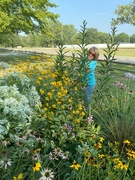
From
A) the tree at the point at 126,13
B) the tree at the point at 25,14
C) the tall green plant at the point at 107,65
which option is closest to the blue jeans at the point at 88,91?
the tall green plant at the point at 107,65

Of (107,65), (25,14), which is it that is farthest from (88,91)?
(25,14)

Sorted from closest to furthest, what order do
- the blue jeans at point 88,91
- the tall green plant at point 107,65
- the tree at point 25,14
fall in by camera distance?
1. the tall green plant at point 107,65
2. the blue jeans at point 88,91
3. the tree at point 25,14

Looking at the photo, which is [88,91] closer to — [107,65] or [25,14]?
[107,65]

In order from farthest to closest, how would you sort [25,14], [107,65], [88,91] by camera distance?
1. [25,14]
2. [88,91]
3. [107,65]

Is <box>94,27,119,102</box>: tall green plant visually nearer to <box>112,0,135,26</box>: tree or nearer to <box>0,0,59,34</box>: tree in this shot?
<box>0,0,59,34</box>: tree

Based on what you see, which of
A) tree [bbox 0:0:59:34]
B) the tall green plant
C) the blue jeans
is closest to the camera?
the tall green plant

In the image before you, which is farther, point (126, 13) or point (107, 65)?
point (126, 13)

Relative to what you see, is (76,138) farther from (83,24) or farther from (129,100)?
(83,24)

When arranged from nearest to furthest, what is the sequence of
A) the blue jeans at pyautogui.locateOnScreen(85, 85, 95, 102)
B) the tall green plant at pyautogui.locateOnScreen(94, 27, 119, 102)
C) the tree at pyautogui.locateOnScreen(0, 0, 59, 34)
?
the tall green plant at pyautogui.locateOnScreen(94, 27, 119, 102)
the blue jeans at pyautogui.locateOnScreen(85, 85, 95, 102)
the tree at pyautogui.locateOnScreen(0, 0, 59, 34)

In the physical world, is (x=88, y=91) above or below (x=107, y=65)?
below

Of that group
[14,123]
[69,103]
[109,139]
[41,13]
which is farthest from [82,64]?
[41,13]

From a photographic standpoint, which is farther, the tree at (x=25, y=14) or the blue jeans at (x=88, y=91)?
the tree at (x=25, y=14)

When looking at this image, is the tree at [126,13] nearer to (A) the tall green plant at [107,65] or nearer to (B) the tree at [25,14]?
(B) the tree at [25,14]

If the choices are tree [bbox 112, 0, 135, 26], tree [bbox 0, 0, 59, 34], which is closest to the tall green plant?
tree [bbox 0, 0, 59, 34]
